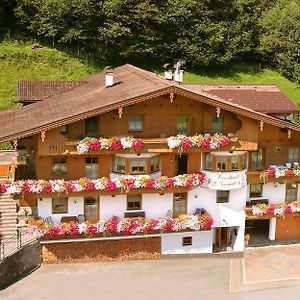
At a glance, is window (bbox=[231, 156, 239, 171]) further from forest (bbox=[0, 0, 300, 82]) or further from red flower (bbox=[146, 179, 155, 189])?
forest (bbox=[0, 0, 300, 82])

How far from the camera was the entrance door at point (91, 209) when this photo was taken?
1195 inches

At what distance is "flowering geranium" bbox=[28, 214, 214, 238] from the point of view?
94.8ft

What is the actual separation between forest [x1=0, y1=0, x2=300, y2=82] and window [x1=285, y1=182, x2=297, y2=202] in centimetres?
2988

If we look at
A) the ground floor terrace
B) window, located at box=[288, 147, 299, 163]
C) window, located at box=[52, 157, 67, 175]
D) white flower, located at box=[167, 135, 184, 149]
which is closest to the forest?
window, located at box=[288, 147, 299, 163]

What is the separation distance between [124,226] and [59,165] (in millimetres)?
4871

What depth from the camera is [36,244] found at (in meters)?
29.8

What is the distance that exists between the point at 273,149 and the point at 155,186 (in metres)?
8.14

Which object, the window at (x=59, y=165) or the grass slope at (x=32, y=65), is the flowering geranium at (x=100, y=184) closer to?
the window at (x=59, y=165)

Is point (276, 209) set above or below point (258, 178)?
below

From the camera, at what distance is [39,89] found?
37.1 m

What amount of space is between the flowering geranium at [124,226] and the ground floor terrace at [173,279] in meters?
2.04

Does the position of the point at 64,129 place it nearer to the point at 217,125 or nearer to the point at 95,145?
the point at 95,145

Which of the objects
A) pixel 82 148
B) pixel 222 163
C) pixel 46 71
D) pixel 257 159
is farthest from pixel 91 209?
pixel 46 71

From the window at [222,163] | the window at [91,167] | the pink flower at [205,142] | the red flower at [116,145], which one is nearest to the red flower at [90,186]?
the window at [91,167]
